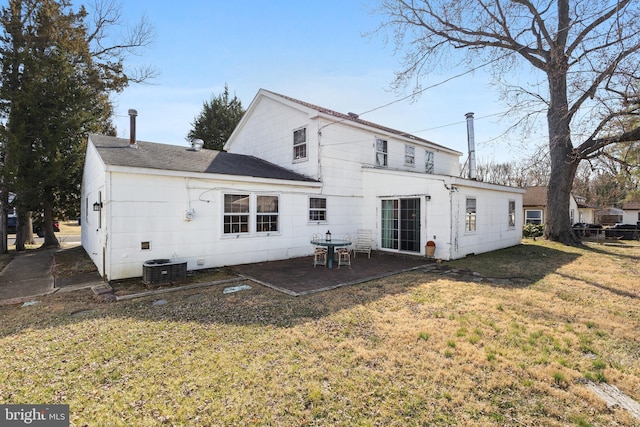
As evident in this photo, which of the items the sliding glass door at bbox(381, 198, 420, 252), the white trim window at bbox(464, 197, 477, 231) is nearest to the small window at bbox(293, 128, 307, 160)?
the sliding glass door at bbox(381, 198, 420, 252)

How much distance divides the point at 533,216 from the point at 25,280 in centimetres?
3163

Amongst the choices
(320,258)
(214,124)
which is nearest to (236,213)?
Result: (320,258)

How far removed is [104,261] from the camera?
25.9 feet

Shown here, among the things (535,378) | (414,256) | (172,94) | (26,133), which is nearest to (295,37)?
(172,94)

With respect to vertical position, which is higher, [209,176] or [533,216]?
[209,176]

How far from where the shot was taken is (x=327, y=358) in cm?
376

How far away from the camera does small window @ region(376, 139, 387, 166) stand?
1392 centimetres

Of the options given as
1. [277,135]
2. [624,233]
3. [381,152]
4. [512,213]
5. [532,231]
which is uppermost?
[277,135]

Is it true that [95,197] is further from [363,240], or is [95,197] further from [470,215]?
[470,215]

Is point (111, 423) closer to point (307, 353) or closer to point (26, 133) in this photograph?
point (307, 353)

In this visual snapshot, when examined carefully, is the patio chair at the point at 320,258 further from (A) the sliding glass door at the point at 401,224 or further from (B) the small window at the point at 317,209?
(A) the sliding glass door at the point at 401,224

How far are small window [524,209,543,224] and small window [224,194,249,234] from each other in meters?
25.5

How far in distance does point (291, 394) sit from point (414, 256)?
9104 mm
